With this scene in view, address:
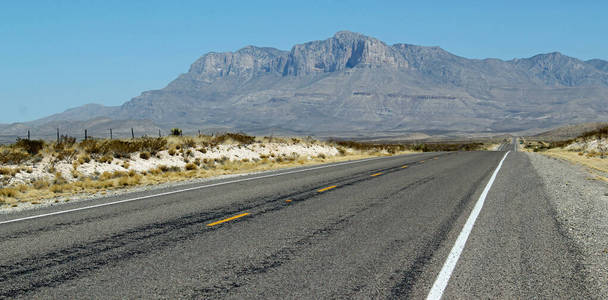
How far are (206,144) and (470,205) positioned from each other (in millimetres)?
21762

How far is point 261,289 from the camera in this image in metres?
4.93

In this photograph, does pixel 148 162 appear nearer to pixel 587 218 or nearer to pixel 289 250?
pixel 289 250

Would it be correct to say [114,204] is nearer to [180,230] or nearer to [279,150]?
[180,230]

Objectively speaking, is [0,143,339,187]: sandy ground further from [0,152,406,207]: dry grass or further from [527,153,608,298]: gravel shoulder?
[527,153,608,298]: gravel shoulder

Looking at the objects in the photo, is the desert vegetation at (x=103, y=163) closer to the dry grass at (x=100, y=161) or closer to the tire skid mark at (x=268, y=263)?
the dry grass at (x=100, y=161)

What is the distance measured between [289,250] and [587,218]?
226 inches

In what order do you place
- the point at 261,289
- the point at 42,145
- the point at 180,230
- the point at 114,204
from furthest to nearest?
the point at 42,145
the point at 114,204
the point at 180,230
the point at 261,289

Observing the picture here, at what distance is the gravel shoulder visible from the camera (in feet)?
18.2

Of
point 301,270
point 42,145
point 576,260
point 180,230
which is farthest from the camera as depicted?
point 42,145

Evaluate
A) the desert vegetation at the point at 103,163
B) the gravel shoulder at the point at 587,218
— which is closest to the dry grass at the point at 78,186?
the desert vegetation at the point at 103,163

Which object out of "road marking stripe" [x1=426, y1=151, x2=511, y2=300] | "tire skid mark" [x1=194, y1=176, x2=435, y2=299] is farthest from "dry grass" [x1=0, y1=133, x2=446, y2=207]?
"road marking stripe" [x1=426, y1=151, x2=511, y2=300]

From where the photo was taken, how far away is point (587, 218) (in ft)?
28.0

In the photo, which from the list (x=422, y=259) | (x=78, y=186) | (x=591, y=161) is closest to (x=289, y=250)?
(x=422, y=259)

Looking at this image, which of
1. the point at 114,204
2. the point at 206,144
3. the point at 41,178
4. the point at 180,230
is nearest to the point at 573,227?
the point at 180,230
